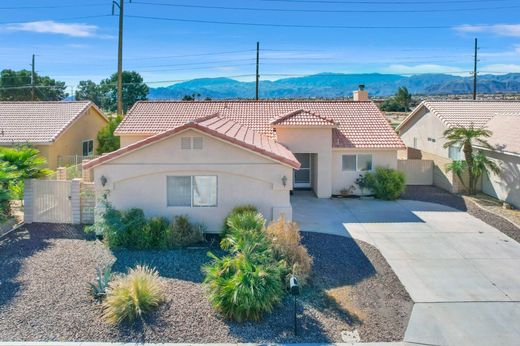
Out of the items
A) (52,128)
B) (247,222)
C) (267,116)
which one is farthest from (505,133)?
(52,128)

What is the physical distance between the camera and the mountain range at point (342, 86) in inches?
5221

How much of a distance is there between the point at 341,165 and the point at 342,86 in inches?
5313

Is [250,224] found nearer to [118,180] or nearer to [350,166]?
[118,180]

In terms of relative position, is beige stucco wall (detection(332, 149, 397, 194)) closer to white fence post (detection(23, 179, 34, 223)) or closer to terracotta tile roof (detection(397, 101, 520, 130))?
terracotta tile roof (detection(397, 101, 520, 130))

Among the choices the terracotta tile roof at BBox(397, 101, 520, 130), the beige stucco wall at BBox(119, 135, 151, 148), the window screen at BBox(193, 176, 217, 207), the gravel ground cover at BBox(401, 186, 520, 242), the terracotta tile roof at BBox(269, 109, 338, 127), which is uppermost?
the terracotta tile roof at BBox(397, 101, 520, 130)

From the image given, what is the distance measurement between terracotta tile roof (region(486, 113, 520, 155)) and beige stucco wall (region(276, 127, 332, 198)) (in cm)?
761

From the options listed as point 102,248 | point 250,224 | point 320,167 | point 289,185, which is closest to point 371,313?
point 250,224

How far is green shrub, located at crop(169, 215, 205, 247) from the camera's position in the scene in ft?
47.2

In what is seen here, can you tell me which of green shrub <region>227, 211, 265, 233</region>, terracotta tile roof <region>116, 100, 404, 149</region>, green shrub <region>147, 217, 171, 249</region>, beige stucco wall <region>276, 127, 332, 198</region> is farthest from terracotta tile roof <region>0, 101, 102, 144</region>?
green shrub <region>227, 211, 265, 233</region>

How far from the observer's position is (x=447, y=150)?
82.7 feet

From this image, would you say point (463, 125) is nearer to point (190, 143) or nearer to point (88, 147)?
point (190, 143)

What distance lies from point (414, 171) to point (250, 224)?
51.1 feet

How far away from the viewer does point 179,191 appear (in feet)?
50.4

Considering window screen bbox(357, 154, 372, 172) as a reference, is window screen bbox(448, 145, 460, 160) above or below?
above
